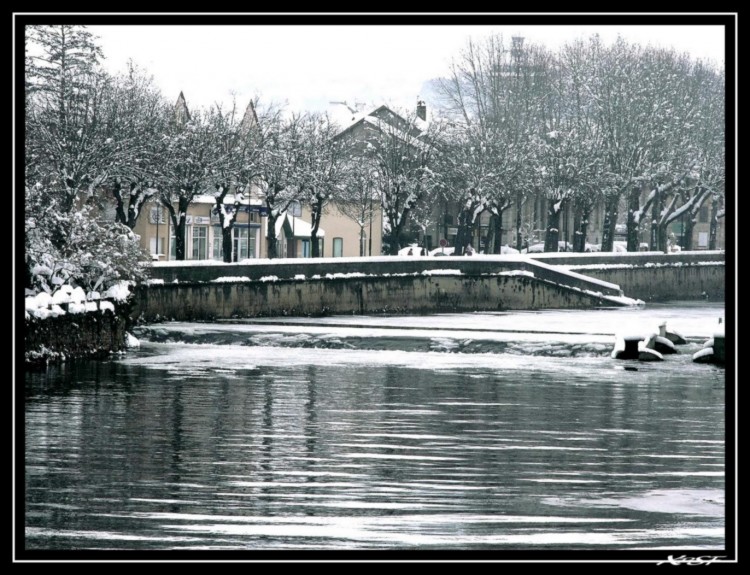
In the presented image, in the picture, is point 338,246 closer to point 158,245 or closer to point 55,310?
point 158,245

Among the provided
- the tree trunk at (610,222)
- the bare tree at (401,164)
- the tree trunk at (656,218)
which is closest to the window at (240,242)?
the bare tree at (401,164)

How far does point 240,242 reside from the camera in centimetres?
7575

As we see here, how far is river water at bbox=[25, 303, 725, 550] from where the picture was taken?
1223 centimetres

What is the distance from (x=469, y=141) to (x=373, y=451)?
54.2 m

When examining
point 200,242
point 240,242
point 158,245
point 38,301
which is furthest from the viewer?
point 240,242

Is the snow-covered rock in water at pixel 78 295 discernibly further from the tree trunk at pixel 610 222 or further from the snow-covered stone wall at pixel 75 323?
the tree trunk at pixel 610 222

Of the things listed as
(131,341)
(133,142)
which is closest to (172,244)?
(133,142)

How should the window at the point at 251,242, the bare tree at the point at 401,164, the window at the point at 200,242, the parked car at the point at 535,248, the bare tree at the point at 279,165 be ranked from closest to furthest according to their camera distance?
the bare tree at the point at 279,165 < the bare tree at the point at 401,164 < the window at the point at 200,242 < the window at the point at 251,242 < the parked car at the point at 535,248

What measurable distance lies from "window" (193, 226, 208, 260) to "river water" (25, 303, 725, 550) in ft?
124

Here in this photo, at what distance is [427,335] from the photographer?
39.7 meters

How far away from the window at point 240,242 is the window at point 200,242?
2013 millimetres

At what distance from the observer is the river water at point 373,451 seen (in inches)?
481

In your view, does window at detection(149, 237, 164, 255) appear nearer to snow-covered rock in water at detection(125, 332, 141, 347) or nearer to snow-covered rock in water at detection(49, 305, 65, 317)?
snow-covered rock in water at detection(125, 332, 141, 347)
